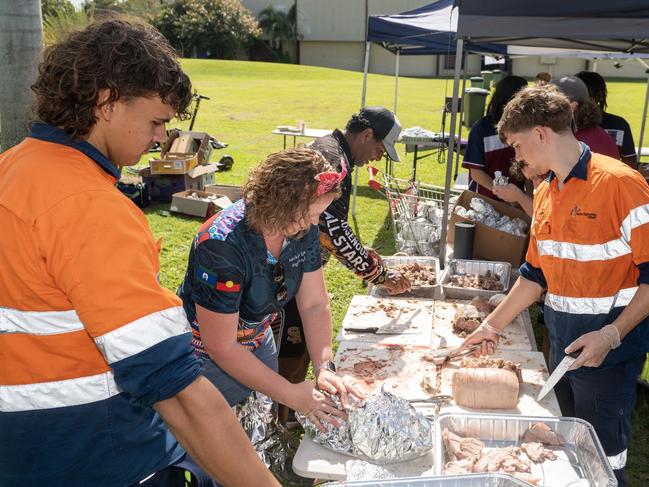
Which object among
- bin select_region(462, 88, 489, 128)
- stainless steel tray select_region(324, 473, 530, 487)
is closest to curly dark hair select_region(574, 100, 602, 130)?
stainless steel tray select_region(324, 473, 530, 487)

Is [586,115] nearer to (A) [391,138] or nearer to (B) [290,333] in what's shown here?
(A) [391,138]

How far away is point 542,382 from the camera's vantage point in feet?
8.09

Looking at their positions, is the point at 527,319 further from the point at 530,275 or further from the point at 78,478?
the point at 78,478

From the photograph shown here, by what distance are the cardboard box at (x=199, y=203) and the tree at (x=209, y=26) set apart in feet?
117

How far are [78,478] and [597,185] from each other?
201 cm

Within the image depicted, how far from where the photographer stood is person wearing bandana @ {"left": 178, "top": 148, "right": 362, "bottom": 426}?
2074 mm

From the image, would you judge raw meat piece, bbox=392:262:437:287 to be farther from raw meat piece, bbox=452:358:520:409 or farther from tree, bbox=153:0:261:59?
tree, bbox=153:0:261:59

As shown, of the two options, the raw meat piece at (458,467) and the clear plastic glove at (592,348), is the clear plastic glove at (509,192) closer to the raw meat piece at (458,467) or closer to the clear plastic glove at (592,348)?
the clear plastic glove at (592,348)

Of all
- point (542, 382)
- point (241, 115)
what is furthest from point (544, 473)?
point (241, 115)

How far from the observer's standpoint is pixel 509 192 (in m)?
4.22

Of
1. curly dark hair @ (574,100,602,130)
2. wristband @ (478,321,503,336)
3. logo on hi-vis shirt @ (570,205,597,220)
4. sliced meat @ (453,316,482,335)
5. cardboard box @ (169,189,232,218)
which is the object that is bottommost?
cardboard box @ (169,189,232,218)

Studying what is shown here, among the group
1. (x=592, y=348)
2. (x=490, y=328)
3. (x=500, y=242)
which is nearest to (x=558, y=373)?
(x=592, y=348)

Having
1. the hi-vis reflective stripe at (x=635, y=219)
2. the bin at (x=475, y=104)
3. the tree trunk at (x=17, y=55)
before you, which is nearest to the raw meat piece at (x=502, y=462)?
the hi-vis reflective stripe at (x=635, y=219)

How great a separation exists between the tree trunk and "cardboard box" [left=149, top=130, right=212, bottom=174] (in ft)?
15.5
